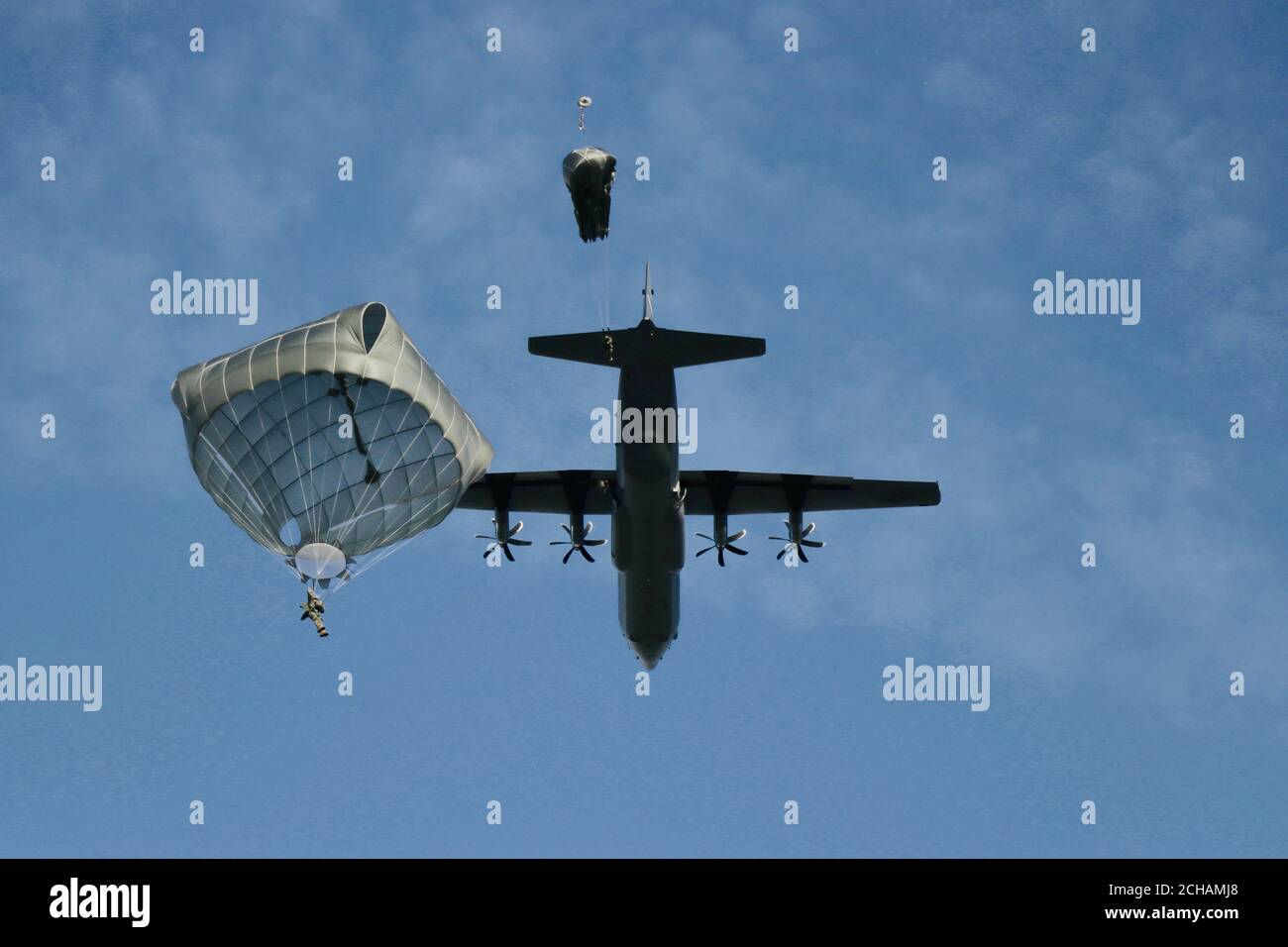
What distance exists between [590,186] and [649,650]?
2361cm

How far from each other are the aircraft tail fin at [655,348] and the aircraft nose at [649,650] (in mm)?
13321

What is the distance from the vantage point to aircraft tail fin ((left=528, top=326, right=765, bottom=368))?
56.2 m

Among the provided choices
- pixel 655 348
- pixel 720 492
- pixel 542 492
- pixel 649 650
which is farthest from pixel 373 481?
Answer: pixel 720 492

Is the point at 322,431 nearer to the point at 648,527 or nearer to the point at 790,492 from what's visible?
the point at 648,527

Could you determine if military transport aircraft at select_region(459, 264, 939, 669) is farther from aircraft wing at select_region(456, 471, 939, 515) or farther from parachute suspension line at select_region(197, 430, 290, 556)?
parachute suspension line at select_region(197, 430, 290, 556)

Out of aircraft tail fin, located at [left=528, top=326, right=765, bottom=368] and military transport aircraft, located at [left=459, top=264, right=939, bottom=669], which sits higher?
aircraft tail fin, located at [left=528, top=326, right=765, bottom=368]

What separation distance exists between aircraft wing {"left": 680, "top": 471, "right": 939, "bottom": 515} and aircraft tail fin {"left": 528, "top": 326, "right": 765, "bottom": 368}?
40.1 feet

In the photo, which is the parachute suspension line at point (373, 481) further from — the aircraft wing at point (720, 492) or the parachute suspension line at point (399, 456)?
the aircraft wing at point (720, 492)

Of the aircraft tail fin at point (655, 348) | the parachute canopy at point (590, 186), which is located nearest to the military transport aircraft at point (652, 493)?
the aircraft tail fin at point (655, 348)

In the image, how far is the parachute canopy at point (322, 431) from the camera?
144 feet

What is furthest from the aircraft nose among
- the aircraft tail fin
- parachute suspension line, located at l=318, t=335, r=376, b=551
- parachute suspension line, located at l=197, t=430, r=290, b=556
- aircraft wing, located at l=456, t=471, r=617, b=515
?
parachute suspension line, located at l=197, t=430, r=290, b=556
